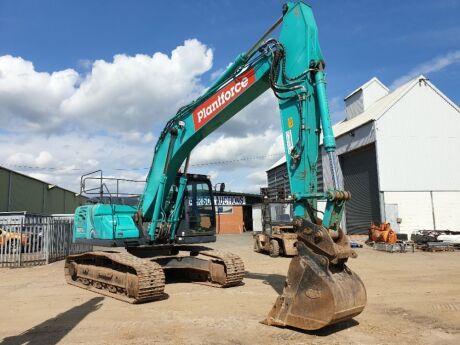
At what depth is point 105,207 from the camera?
1070cm

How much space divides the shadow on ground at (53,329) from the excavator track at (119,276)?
0.76m

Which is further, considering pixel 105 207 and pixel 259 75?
pixel 105 207

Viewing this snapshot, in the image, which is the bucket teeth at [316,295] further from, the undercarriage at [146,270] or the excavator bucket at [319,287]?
the undercarriage at [146,270]

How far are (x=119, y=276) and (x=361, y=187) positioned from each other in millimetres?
20968

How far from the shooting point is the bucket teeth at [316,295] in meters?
5.63

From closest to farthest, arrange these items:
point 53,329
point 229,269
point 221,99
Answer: point 53,329, point 221,99, point 229,269

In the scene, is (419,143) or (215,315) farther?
(419,143)

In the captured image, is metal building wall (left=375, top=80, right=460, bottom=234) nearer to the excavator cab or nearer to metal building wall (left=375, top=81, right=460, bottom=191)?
metal building wall (left=375, top=81, right=460, bottom=191)

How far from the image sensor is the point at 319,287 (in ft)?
18.8

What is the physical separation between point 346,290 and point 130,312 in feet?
13.3

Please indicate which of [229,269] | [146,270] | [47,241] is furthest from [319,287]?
[47,241]

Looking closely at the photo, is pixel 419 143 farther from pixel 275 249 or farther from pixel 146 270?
pixel 146 270

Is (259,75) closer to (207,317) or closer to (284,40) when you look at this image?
(284,40)

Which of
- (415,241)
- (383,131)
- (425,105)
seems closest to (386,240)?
(415,241)
